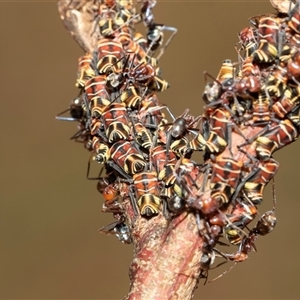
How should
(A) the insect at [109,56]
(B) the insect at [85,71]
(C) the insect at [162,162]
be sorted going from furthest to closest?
(B) the insect at [85,71]
(A) the insect at [109,56]
(C) the insect at [162,162]

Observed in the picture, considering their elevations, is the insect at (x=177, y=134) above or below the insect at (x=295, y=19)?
below

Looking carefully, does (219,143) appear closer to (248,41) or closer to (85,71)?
(248,41)

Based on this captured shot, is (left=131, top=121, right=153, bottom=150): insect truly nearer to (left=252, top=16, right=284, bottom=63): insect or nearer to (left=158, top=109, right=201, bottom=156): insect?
(left=158, top=109, right=201, bottom=156): insect

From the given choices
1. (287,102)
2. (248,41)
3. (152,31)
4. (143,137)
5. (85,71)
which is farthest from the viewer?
(152,31)

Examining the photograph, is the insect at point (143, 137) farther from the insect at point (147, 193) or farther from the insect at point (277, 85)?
the insect at point (277, 85)

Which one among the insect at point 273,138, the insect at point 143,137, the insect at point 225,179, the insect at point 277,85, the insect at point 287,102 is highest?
the insect at point 143,137

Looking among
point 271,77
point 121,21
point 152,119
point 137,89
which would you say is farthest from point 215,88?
point 121,21

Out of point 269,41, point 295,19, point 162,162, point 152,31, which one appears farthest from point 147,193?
point 152,31

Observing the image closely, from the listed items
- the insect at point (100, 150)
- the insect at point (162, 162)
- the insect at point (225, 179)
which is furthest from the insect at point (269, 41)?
the insect at point (100, 150)
